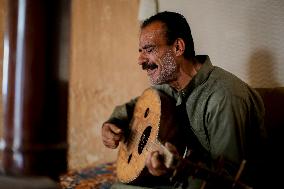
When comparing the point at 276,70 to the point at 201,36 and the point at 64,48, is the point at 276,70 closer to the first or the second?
the point at 201,36

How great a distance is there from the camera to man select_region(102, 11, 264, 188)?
1863 mm

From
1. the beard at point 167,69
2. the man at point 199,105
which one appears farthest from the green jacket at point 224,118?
the beard at point 167,69

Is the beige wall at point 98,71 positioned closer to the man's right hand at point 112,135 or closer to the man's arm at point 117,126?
the man's arm at point 117,126

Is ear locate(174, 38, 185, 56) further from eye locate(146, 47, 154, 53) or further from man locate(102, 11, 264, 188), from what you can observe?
eye locate(146, 47, 154, 53)

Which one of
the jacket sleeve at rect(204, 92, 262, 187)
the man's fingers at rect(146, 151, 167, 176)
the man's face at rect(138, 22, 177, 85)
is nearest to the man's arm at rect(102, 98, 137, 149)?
the man's face at rect(138, 22, 177, 85)

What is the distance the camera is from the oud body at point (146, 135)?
6.82 ft

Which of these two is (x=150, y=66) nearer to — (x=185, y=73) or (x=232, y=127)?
(x=185, y=73)

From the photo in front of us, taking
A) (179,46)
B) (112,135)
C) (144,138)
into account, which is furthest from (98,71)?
(144,138)

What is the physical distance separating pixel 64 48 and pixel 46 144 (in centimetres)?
22

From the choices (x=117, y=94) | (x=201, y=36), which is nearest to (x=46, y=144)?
(x=201, y=36)

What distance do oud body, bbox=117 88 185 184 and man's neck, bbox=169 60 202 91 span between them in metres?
0.11

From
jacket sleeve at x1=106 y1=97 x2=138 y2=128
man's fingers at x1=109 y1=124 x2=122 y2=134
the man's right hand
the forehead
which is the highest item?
the forehead

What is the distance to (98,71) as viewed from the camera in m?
4.07

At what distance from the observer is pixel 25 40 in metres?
0.83
